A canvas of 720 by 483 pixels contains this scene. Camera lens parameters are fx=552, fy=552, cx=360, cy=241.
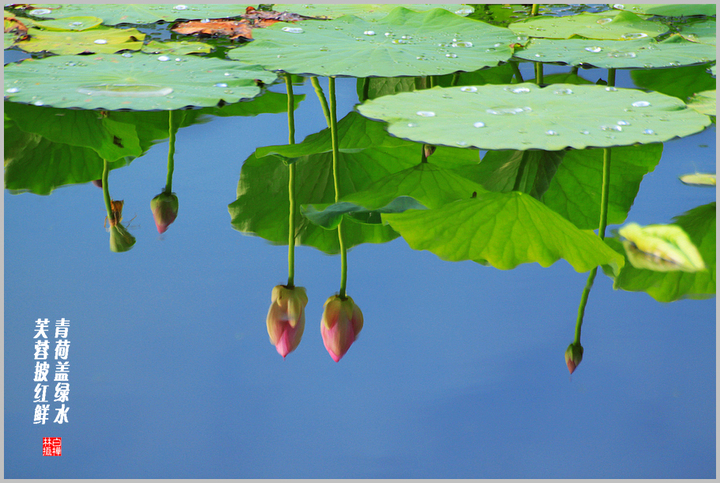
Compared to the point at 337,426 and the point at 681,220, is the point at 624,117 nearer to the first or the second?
the point at 681,220

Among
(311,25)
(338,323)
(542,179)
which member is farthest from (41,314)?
(311,25)

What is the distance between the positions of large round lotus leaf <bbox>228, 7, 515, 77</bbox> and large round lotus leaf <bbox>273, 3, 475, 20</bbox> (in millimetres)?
535

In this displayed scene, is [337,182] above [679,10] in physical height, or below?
below

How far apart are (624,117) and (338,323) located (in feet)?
Answer: 2.94

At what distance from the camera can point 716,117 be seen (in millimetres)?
1675

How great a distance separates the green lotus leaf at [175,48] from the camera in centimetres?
231

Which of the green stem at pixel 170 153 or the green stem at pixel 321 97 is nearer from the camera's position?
the green stem at pixel 170 153

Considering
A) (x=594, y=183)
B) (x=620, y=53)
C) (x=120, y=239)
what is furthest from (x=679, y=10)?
(x=120, y=239)

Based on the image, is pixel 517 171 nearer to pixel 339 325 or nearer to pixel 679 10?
pixel 339 325

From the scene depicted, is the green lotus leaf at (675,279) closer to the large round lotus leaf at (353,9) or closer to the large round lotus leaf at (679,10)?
the large round lotus leaf at (353,9)

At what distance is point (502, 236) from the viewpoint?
3.93 ft

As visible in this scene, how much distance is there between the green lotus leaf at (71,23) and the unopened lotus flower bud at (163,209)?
1.71 m

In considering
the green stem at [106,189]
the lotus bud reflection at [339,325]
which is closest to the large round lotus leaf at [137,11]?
the green stem at [106,189]

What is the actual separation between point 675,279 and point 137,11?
2753mm
